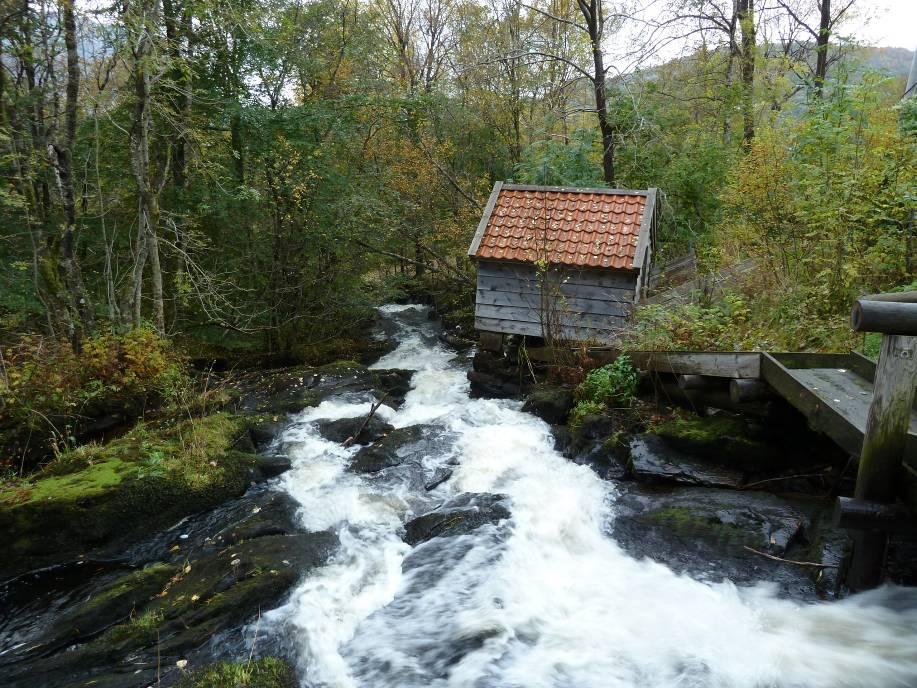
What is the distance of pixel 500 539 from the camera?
581cm

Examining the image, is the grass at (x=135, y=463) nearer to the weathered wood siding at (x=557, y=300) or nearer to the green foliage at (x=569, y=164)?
the weathered wood siding at (x=557, y=300)

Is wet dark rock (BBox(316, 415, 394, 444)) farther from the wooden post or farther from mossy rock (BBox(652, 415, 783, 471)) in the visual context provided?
the wooden post

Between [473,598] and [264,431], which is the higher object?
[264,431]

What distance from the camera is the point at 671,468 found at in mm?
6477

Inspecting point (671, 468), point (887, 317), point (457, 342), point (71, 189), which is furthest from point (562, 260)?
point (71, 189)

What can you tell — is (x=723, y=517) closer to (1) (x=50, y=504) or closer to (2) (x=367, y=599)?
(2) (x=367, y=599)

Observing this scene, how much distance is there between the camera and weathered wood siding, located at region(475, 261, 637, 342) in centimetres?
936

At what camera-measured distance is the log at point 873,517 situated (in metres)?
3.87

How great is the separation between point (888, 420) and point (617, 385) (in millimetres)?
4141

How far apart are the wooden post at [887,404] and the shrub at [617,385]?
374 centimetres

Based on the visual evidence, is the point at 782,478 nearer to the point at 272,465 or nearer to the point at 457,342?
the point at 272,465

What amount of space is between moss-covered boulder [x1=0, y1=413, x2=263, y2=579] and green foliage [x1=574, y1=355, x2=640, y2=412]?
4.71 m

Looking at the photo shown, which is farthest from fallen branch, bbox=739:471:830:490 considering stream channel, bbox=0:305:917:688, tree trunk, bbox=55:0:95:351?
tree trunk, bbox=55:0:95:351

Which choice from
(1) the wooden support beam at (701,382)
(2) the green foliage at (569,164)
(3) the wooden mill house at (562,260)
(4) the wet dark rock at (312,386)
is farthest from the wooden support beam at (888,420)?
(2) the green foliage at (569,164)
